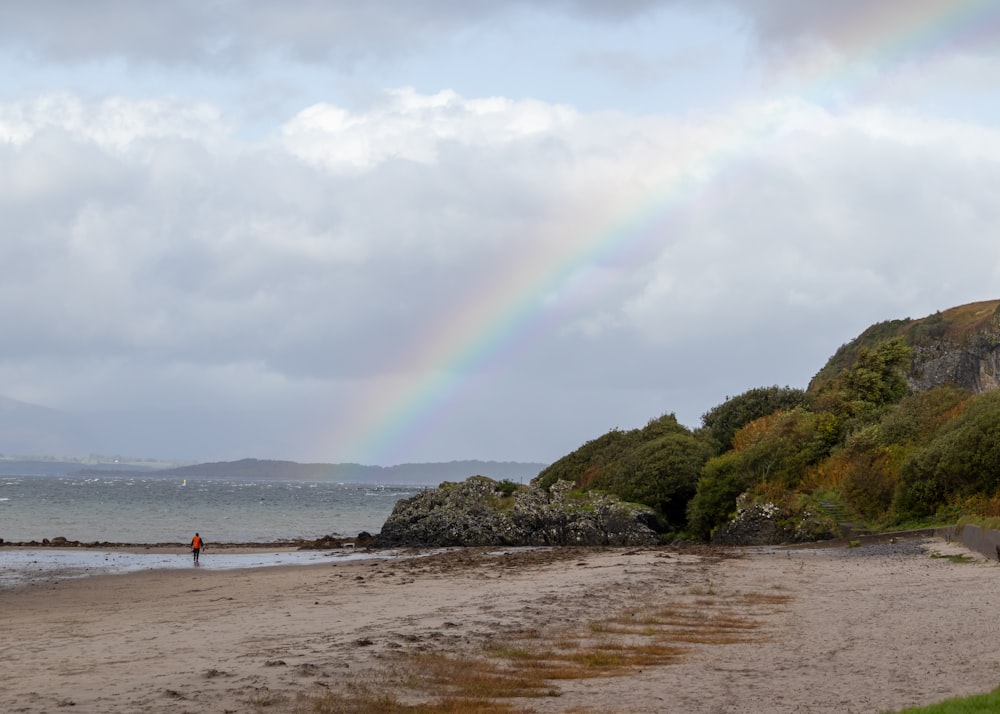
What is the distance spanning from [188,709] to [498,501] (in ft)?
147

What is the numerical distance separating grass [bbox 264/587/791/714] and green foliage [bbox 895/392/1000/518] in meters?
17.5

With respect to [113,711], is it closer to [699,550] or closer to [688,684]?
[688,684]

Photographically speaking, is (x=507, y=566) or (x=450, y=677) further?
(x=507, y=566)

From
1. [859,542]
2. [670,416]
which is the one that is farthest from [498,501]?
[859,542]

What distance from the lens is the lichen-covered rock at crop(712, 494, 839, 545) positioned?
38656 mm

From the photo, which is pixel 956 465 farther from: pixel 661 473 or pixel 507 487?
pixel 507 487

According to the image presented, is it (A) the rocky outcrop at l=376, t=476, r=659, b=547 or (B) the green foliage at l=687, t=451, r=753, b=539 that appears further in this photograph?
(A) the rocky outcrop at l=376, t=476, r=659, b=547

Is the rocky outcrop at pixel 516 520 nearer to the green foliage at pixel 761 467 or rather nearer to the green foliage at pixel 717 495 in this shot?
the green foliage at pixel 717 495

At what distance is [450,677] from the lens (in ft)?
45.5

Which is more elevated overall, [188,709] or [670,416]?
[670,416]

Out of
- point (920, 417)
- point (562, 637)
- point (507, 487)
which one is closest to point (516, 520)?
point (507, 487)

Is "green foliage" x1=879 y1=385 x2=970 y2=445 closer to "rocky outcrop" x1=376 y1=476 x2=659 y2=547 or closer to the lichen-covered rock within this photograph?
the lichen-covered rock

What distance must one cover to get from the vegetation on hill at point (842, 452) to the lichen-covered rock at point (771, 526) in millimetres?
311

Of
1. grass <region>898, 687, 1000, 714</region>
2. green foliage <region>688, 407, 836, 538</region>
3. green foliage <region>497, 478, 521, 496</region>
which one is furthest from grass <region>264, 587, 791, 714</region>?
green foliage <region>497, 478, 521, 496</region>
